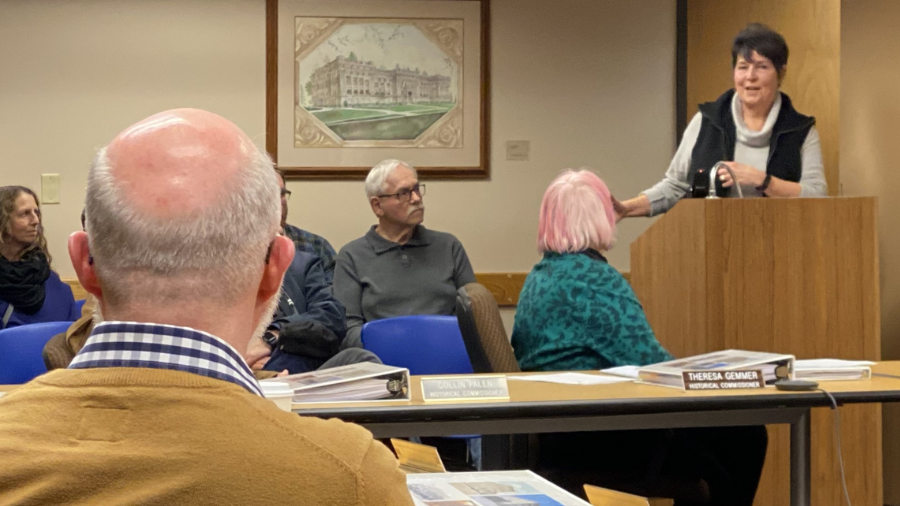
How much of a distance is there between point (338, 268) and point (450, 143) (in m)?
1.35

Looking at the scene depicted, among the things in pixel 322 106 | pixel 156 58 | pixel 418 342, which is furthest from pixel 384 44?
pixel 418 342

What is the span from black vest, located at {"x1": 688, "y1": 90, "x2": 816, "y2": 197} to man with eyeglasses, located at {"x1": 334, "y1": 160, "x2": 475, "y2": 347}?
1.20 metres

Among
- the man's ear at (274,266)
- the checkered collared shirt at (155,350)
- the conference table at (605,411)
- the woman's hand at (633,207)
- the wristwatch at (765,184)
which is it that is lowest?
the conference table at (605,411)

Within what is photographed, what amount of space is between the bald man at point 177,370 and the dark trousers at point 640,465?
5.44ft

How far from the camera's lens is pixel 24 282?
427 centimetres

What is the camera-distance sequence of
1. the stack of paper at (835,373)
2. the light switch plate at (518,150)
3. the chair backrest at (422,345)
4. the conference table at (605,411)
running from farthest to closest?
the light switch plate at (518,150)
the chair backrest at (422,345)
the stack of paper at (835,373)
the conference table at (605,411)

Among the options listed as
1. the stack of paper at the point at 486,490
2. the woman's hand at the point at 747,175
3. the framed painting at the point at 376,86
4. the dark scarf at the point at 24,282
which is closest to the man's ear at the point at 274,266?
the stack of paper at the point at 486,490

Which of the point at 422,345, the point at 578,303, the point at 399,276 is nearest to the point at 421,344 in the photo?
the point at 422,345

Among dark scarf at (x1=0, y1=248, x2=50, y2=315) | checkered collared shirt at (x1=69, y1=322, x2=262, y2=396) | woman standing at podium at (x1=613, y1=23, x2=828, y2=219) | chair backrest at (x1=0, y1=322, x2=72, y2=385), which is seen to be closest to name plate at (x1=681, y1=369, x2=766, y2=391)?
checkered collared shirt at (x1=69, y1=322, x2=262, y2=396)

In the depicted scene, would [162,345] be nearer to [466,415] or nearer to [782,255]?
[466,415]

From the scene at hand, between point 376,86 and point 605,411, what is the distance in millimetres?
3689

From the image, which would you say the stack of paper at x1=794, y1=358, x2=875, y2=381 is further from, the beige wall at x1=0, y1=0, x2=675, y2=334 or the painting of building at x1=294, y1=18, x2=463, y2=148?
the painting of building at x1=294, y1=18, x2=463, y2=148

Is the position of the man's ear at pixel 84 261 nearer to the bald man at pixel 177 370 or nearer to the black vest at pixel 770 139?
the bald man at pixel 177 370

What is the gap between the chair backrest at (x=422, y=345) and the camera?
336cm
